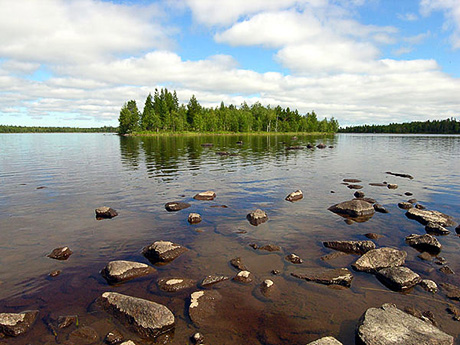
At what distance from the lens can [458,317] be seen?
876 cm

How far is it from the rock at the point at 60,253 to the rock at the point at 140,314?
4.81 meters

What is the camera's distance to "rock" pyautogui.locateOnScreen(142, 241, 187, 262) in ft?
41.7

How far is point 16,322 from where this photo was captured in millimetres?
8258

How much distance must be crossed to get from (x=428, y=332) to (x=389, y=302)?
2.01 metres

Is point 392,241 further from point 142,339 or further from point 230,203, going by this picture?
point 142,339

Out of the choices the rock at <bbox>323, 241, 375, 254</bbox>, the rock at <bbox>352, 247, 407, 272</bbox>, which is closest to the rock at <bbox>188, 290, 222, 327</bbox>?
the rock at <bbox>352, 247, 407, 272</bbox>

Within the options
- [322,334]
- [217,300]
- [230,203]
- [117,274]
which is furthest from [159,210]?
[322,334]

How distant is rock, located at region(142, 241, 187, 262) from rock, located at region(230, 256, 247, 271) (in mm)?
2754

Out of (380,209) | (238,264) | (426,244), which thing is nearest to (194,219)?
(238,264)

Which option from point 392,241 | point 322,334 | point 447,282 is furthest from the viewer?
point 392,241

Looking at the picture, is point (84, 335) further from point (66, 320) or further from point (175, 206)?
point (175, 206)

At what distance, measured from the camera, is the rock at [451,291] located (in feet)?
32.1

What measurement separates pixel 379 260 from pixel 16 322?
46.0 feet

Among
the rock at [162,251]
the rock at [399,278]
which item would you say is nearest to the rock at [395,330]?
the rock at [399,278]
